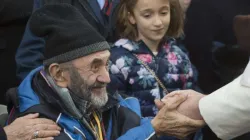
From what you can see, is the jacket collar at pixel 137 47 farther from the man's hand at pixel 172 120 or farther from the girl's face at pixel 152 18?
the man's hand at pixel 172 120

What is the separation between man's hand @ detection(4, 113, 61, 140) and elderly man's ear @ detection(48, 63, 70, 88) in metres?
0.20

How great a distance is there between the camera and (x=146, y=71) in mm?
3182

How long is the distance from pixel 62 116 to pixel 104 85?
0.26 metres

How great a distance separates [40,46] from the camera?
10.8 ft

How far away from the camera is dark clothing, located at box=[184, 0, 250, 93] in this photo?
11.5 ft

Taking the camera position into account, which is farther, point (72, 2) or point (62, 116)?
point (72, 2)

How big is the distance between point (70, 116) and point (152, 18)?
1076mm

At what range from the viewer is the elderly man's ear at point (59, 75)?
2471mm

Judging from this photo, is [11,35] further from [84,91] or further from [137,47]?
[84,91]

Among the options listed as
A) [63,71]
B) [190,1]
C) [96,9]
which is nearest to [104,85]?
[63,71]

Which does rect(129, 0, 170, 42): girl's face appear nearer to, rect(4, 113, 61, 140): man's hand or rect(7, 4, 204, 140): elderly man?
rect(7, 4, 204, 140): elderly man

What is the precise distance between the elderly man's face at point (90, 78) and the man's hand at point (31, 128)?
Answer: 0.71 ft

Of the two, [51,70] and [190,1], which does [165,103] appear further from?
[190,1]

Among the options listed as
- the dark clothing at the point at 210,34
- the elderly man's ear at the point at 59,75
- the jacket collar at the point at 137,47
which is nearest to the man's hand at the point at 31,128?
the elderly man's ear at the point at 59,75
